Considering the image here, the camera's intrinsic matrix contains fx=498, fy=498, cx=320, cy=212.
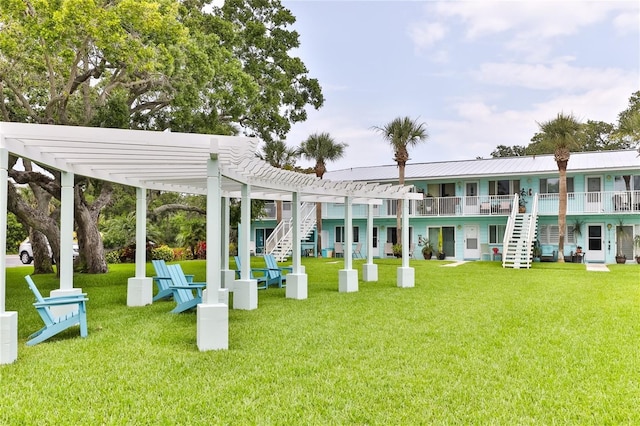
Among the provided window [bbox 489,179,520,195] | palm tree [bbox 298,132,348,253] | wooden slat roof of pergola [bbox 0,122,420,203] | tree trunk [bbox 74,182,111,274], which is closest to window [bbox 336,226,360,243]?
palm tree [bbox 298,132,348,253]

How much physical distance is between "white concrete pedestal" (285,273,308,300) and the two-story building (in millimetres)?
12622

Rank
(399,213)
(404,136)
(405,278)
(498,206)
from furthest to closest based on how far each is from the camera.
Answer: (399,213), (404,136), (498,206), (405,278)

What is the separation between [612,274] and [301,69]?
45.7 ft

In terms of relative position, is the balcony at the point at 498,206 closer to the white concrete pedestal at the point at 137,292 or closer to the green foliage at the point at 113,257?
the green foliage at the point at 113,257

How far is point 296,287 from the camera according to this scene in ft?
38.9

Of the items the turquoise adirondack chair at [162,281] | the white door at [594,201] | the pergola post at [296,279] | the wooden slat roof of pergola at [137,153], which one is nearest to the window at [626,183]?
the white door at [594,201]

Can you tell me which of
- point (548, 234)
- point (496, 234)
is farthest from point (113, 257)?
point (548, 234)

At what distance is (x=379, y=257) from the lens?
29.2m

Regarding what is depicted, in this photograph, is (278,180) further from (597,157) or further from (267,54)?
(597,157)

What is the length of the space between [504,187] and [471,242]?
353cm

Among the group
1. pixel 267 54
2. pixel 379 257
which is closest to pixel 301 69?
pixel 267 54

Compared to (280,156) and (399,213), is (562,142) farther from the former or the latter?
(280,156)

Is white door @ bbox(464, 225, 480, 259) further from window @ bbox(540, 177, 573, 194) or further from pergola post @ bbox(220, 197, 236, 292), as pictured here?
pergola post @ bbox(220, 197, 236, 292)

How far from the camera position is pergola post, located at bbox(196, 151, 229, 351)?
6.79m
